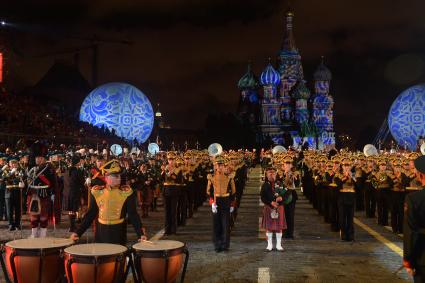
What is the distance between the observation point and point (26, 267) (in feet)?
21.7

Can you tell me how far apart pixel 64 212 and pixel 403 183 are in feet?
36.7

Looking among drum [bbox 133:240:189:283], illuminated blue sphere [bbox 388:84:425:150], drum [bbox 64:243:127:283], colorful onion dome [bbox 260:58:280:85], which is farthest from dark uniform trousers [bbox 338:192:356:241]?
colorful onion dome [bbox 260:58:280:85]

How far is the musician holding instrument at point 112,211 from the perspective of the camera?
7.61m

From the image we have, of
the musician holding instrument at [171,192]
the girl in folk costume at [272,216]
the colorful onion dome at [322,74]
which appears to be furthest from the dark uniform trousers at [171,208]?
the colorful onion dome at [322,74]

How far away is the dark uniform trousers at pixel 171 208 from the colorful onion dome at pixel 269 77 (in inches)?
4292

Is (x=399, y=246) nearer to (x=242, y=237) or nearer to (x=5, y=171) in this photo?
(x=242, y=237)

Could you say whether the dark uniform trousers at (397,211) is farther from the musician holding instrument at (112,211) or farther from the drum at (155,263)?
the drum at (155,263)

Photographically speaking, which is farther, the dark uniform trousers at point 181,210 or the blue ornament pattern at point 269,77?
the blue ornament pattern at point 269,77

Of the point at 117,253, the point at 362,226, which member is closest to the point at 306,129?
the point at 362,226

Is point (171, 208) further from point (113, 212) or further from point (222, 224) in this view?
point (113, 212)

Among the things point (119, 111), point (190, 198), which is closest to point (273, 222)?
point (190, 198)

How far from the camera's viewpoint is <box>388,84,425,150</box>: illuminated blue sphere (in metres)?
41.0

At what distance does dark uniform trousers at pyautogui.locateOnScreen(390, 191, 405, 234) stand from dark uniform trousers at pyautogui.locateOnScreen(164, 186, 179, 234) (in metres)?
5.83

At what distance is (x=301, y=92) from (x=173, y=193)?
11274cm
